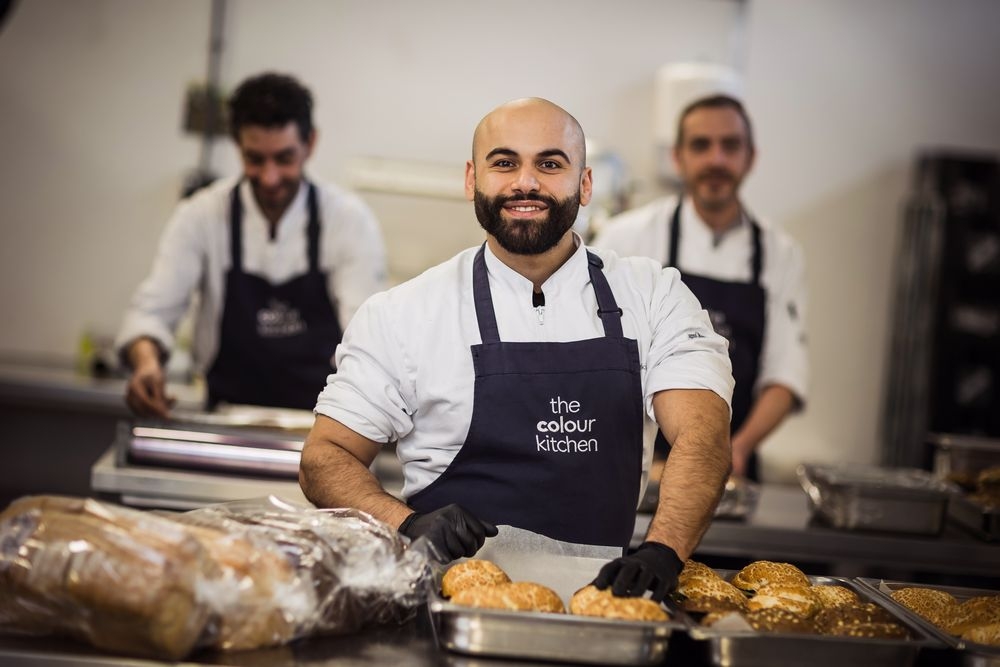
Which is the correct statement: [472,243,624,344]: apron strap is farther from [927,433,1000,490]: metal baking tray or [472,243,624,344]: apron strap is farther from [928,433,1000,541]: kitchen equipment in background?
[927,433,1000,490]: metal baking tray

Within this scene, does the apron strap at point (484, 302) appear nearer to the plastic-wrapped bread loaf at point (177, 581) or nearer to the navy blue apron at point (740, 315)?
the plastic-wrapped bread loaf at point (177, 581)

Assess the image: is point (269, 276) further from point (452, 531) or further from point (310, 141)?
point (452, 531)

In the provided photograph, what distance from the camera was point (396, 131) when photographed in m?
4.58

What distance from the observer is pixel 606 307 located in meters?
2.09

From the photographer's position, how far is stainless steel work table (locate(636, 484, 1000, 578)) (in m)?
2.61

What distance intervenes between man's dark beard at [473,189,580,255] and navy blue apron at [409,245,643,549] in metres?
0.15

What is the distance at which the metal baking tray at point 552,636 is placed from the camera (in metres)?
1.40

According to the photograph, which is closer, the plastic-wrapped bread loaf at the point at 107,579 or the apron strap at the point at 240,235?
the plastic-wrapped bread loaf at the point at 107,579

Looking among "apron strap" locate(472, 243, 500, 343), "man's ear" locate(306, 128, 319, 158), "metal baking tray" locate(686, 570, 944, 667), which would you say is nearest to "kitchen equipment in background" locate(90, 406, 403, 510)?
"apron strap" locate(472, 243, 500, 343)

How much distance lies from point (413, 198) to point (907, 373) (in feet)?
7.57

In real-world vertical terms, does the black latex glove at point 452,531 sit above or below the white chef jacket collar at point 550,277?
below

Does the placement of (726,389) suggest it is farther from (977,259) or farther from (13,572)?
(977,259)

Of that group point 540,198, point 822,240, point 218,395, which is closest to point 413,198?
point 218,395

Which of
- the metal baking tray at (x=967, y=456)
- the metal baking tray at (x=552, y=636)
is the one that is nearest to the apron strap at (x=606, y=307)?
the metal baking tray at (x=552, y=636)
